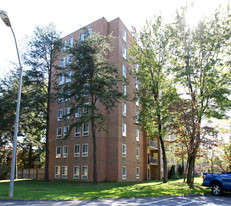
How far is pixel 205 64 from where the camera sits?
22172 mm

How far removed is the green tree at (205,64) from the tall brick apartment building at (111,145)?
7150mm

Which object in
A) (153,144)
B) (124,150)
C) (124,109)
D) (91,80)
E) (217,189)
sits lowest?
(217,189)

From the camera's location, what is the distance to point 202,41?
22.3m

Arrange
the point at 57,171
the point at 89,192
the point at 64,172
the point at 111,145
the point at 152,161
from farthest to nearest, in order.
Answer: the point at 152,161
the point at 57,171
the point at 64,172
the point at 111,145
the point at 89,192

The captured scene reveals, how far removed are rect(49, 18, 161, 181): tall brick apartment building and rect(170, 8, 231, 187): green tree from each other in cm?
715

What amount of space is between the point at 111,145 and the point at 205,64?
15.0 meters

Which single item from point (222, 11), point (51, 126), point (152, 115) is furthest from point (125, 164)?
point (222, 11)

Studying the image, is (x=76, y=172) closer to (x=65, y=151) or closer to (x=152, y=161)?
(x=65, y=151)

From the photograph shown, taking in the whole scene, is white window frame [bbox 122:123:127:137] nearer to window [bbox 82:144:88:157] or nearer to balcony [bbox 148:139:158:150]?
window [bbox 82:144:88:157]

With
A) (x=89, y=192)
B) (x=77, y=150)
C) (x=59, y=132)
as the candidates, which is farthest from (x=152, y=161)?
(x=89, y=192)

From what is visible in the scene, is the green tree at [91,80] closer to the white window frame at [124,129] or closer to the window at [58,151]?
the white window frame at [124,129]

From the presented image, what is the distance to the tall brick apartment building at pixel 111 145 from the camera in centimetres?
2944

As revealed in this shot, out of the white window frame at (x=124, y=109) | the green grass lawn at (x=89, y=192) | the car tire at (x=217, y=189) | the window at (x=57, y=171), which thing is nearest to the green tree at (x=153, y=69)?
the white window frame at (x=124, y=109)

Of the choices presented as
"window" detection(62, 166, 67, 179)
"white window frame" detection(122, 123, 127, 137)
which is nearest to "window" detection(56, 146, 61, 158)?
"window" detection(62, 166, 67, 179)
